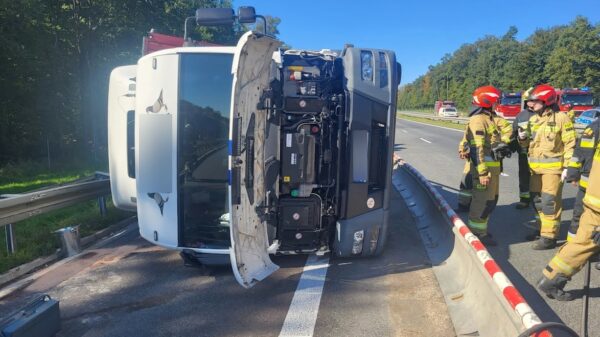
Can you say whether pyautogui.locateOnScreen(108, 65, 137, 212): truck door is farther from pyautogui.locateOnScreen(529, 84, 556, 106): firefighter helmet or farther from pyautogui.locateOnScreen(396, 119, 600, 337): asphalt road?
pyautogui.locateOnScreen(529, 84, 556, 106): firefighter helmet

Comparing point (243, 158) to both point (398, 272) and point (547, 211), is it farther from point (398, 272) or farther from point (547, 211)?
point (547, 211)

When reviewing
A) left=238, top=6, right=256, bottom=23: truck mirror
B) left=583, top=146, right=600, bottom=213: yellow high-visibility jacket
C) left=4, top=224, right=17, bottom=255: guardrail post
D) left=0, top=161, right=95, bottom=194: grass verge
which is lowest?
left=0, top=161, right=95, bottom=194: grass verge

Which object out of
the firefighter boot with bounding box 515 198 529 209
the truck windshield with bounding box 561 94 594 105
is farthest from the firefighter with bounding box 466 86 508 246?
the truck windshield with bounding box 561 94 594 105

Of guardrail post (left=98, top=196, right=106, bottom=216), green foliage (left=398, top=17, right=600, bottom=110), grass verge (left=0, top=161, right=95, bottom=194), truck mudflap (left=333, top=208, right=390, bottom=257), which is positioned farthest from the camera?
green foliage (left=398, top=17, right=600, bottom=110)

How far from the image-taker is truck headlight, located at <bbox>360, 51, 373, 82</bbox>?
14.6 feet

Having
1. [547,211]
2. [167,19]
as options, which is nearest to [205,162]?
[547,211]

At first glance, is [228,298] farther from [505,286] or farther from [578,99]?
[578,99]

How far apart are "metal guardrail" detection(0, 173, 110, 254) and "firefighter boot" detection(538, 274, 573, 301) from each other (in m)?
5.52

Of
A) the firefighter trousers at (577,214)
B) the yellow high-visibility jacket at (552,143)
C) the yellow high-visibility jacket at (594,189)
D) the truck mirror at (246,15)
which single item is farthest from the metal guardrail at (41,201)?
the yellow high-visibility jacket at (552,143)

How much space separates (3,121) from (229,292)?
14799 mm

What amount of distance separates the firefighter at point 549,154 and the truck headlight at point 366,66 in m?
2.37

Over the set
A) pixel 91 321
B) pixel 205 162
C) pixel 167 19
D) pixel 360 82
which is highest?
pixel 167 19

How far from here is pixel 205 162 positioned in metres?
4.24

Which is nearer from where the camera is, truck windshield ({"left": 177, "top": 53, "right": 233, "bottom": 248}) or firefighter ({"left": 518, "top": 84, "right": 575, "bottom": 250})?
truck windshield ({"left": 177, "top": 53, "right": 233, "bottom": 248})
